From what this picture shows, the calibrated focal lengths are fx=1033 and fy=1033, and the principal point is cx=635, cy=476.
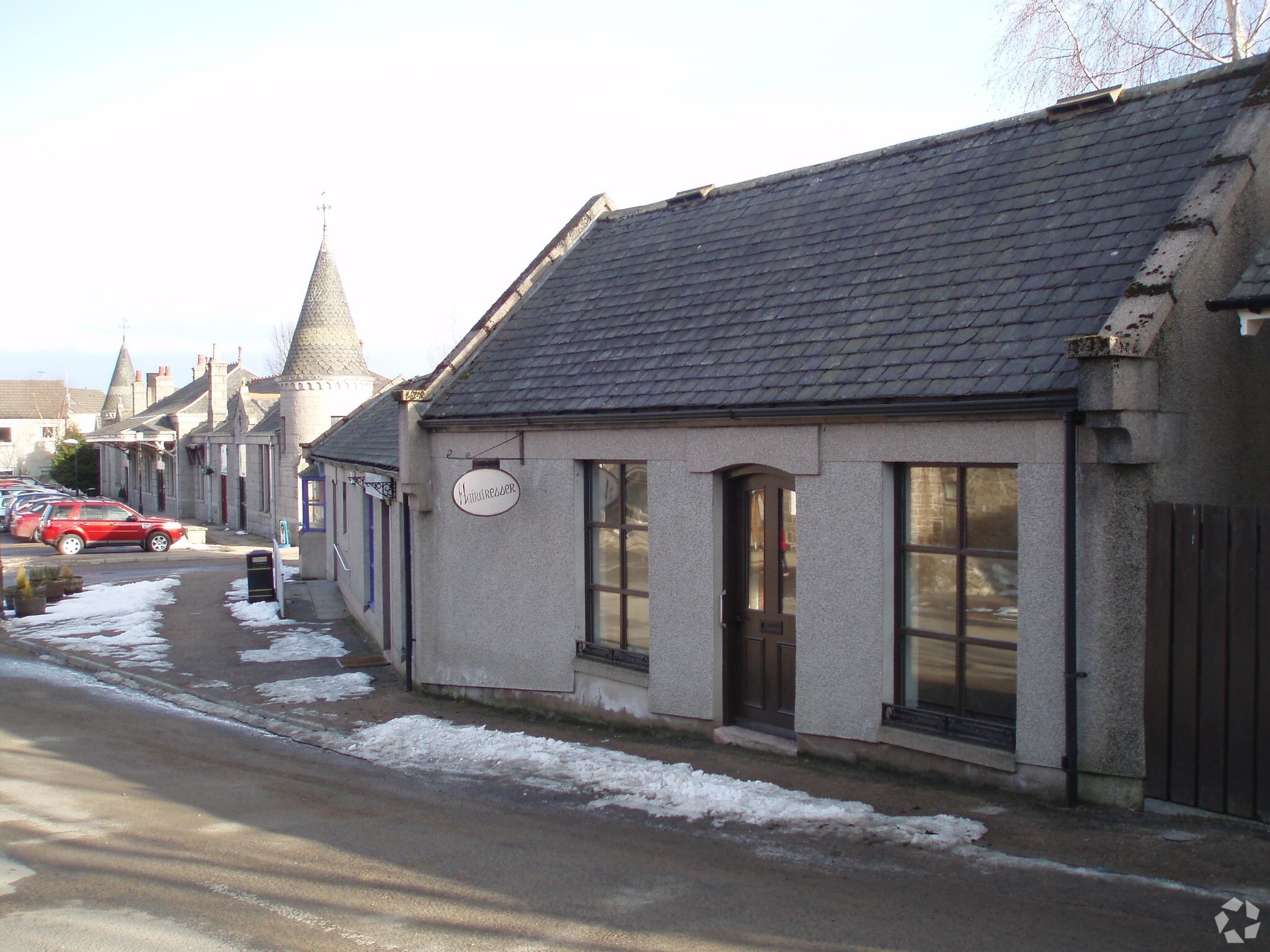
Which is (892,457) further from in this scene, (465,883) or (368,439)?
(368,439)

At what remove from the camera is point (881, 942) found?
533cm

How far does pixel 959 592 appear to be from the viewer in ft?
25.9

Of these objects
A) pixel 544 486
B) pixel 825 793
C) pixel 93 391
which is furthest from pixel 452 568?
pixel 93 391

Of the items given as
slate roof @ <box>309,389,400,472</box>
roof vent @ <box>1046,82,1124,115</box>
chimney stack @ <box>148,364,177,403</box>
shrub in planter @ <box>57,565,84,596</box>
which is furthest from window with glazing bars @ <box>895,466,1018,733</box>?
chimney stack @ <box>148,364,177,403</box>

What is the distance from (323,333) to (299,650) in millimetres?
16162

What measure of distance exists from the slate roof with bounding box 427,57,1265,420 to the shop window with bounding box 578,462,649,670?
85cm

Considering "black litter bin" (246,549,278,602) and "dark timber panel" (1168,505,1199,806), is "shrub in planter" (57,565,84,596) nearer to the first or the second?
"black litter bin" (246,549,278,602)

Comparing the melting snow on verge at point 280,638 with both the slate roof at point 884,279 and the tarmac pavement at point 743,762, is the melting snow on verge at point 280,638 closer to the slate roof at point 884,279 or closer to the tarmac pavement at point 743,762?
the tarmac pavement at point 743,762

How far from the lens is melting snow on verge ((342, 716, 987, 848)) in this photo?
7.10 m

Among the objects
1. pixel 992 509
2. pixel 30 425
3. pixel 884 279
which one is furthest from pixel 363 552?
pixel 30 425

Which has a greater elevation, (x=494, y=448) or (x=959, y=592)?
(x=494, y=448)

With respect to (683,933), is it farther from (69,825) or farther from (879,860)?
(69,825)

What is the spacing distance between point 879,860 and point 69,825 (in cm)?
594

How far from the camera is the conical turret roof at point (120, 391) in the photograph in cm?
6462
